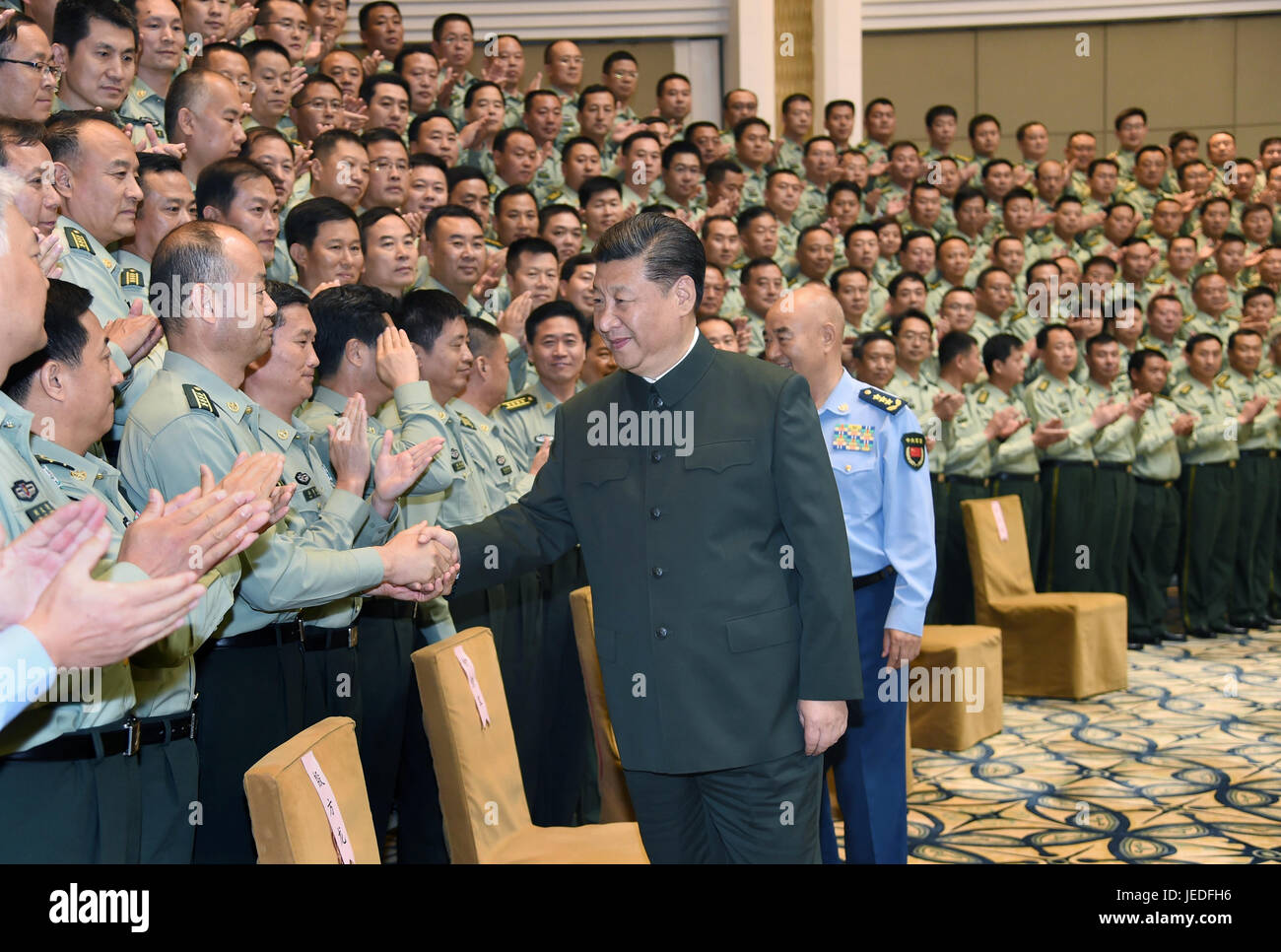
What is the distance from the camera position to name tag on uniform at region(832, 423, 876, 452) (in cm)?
294

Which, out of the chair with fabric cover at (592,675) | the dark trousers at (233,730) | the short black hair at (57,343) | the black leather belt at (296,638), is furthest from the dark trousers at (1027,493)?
the short black hair at (57,343)

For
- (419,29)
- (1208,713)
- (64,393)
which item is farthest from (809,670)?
(419,29)

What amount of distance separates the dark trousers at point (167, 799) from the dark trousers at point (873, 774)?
55.4 inches

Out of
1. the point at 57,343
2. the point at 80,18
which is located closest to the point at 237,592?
the point at 57,343

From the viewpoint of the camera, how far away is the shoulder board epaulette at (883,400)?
2.93m

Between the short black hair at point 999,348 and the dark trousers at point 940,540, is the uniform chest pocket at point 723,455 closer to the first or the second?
the dark trousers at point 940,540

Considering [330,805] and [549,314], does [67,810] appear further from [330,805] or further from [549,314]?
[549,314]

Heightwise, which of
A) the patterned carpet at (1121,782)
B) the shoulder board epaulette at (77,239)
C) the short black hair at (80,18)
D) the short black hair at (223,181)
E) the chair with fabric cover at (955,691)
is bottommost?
the patterned carpet at (1121,782)

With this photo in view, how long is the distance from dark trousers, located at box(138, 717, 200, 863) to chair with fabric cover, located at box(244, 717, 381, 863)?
1.04 ft

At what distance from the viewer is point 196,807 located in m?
2.07

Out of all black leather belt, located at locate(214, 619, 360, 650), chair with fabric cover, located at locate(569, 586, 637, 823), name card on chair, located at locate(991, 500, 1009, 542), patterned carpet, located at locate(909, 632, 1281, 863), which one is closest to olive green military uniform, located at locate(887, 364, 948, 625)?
name card on chair, located at locate(991, 500, 1009, 542)
